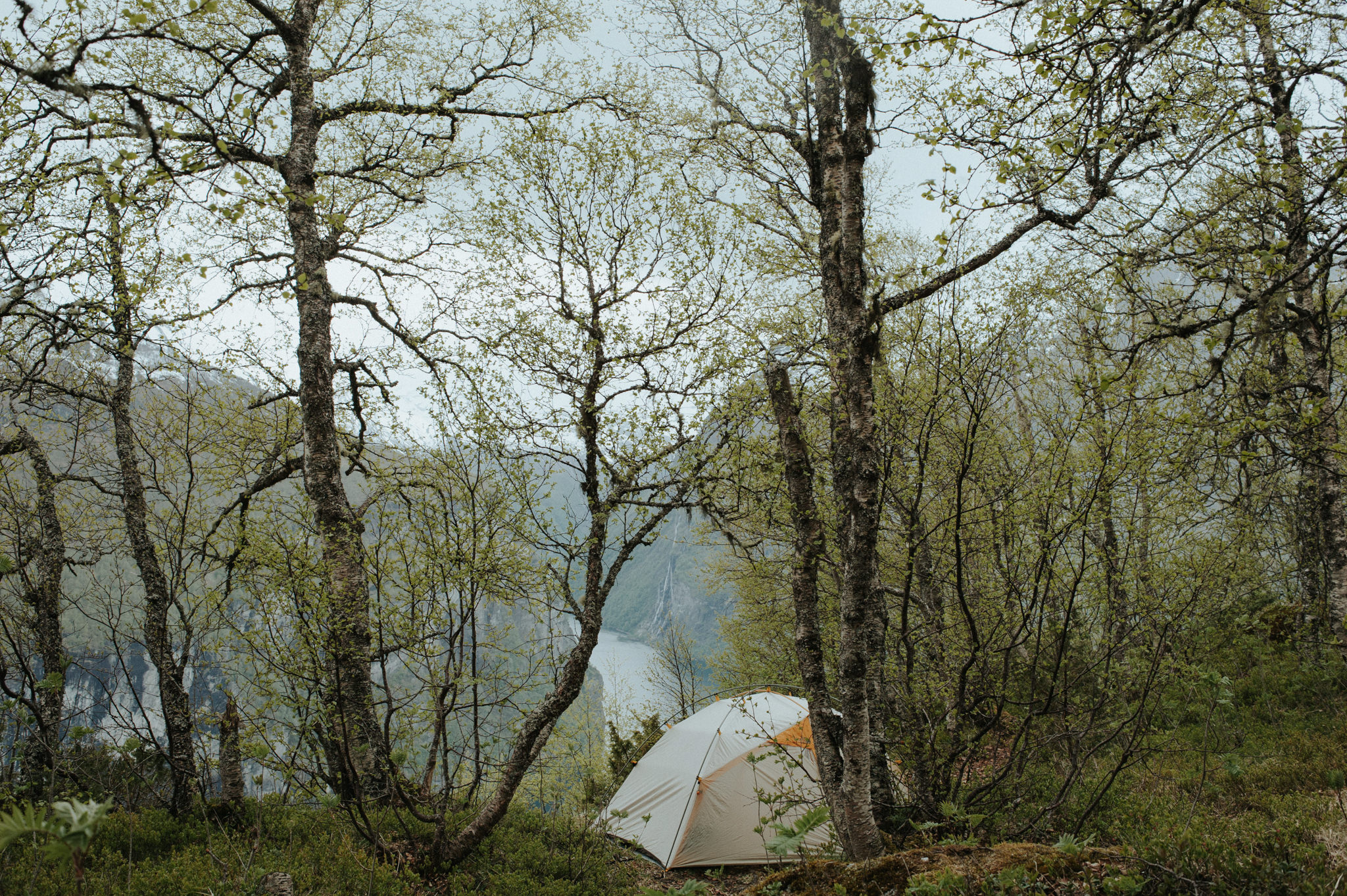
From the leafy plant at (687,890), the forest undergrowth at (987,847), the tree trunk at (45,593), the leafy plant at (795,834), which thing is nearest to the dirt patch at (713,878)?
the forest undergrowth at (987,847)

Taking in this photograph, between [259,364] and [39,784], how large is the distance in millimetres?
5331

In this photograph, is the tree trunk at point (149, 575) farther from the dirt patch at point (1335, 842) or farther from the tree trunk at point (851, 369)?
the dirt patch at point (1335, 842)

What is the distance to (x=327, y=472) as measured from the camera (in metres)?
7.15

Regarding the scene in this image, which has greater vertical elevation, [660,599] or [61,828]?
[660,599]

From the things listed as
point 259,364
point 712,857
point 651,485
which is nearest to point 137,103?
point 651,485

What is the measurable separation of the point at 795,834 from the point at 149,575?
7696 mm

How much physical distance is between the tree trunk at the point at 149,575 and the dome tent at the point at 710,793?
5.44 m

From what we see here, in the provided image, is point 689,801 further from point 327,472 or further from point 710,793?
point 327,472

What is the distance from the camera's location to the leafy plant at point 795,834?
261cm

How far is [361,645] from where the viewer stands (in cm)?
630

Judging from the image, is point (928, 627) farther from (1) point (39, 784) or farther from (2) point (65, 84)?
(1) point (39, 784)

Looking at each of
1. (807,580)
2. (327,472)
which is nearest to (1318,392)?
(807,580)

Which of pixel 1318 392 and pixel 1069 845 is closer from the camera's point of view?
pixel 1069 845

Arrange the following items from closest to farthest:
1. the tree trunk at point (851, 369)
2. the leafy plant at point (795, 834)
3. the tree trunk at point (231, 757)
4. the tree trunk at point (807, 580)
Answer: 1. the leafy plant at point (795, 834)
2. the tree trunk at point (851, 369)
3. the tree trunk at point (807, 580)
4. the tree trunk at point (231, 757)
